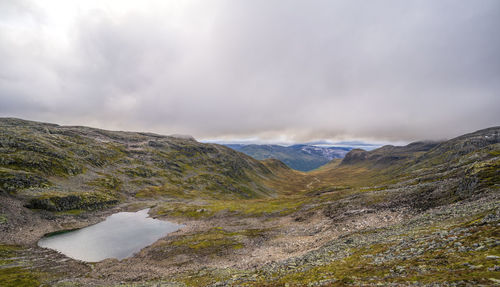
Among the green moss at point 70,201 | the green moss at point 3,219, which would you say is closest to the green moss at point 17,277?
the green moss at point 3,219

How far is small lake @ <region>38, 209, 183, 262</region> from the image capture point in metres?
57.9

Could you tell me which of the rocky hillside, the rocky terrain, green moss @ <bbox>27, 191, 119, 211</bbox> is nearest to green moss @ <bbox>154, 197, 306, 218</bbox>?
the rocky terrain

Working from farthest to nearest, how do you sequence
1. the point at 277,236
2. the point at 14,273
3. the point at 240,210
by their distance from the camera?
the point at 240,210
the point at 277,236
the point at 14,273

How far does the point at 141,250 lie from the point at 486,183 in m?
83.9

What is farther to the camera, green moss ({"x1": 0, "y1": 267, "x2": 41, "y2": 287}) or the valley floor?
green moss ({"x1": 0, "y1": 267, "x2": 41, "y2": 287})

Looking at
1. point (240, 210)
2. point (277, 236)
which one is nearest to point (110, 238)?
point (240, 210)

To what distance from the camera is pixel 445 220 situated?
102 feet

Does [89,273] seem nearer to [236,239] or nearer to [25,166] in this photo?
[236,239]

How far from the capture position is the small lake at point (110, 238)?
190 feet

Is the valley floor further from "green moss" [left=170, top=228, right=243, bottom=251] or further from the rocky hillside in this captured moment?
the rocky hillside

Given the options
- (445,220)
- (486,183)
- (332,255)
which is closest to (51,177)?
(332,255)

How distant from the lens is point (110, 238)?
70000 millimetres

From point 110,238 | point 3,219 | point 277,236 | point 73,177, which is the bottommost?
point 110,238

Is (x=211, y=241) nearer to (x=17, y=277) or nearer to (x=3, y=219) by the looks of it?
(x=17, y=277)
